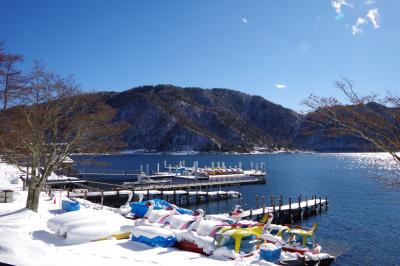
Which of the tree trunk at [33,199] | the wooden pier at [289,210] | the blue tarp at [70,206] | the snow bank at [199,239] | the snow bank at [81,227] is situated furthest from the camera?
the wooden pier at [289,210]

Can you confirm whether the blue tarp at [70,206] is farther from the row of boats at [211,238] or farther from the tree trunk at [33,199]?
the row of boats at [211,238]

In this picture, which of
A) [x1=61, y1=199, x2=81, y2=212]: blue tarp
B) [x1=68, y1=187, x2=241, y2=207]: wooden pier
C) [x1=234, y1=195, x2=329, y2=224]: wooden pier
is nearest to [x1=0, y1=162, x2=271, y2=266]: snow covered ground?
[x1=61, y1=199, x2=81, y2=212]: blue tarp

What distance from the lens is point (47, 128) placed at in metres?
22.8

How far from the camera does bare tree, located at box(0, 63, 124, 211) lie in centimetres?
2119

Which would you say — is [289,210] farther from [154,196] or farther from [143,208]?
[143,208]

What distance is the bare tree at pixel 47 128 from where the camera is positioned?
21188 mm

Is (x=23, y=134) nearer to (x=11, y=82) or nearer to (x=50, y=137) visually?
(x=50, y=137)

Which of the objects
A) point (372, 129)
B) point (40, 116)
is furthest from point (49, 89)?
point (372, 129)

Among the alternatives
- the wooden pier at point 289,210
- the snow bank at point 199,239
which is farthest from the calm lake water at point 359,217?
the snow bank at point 199,239

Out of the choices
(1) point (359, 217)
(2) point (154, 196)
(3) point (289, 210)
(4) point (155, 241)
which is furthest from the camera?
(2) point (154, 196)

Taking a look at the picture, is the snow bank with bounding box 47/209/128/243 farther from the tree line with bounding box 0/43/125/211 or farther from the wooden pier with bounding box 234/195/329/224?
the wooden pier with bounding box 234/195/329/224

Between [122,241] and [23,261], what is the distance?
977 cm

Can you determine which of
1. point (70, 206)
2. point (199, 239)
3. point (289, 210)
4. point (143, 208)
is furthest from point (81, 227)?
point (289, 210)

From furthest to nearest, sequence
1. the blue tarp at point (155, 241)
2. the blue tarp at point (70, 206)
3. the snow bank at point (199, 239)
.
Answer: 1. the blue tarp at point (70, 206)
2. the snow bank at point (199, 239)
3. the blue tarp at point (155, 241)
